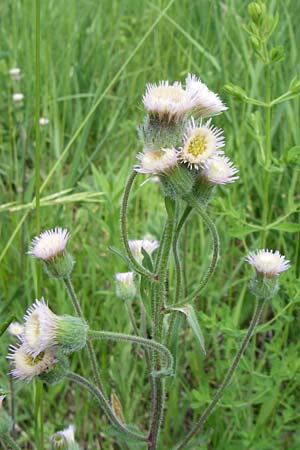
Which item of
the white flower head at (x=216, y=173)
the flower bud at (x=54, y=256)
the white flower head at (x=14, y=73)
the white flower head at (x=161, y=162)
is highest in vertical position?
the white flower head at (x=161, y=162)

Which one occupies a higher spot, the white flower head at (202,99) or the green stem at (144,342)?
the white flower head at (202,99)

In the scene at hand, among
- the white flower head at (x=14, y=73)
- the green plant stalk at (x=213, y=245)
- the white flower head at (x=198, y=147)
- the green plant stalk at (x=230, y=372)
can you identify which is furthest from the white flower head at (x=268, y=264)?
the white flower head at (x=14, y=73)

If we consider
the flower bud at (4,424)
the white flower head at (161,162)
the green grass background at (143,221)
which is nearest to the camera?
the white flower head at (161,162)

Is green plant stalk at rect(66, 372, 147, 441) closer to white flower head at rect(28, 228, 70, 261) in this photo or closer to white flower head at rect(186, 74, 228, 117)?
white flower head at rect(28, 228, 70, 261)

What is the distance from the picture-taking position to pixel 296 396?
1738 mm

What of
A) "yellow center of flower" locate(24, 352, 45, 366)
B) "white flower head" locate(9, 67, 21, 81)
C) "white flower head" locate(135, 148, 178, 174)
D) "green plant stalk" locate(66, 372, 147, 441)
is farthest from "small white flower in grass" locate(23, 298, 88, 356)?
"white flower head" locate(9, 67, 21, 81)

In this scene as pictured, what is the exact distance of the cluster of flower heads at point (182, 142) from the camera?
43.9 inches

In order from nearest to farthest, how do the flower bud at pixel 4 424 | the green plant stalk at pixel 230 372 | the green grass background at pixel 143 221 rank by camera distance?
the flower bud at pixel 4 424
the green plant stalk at pixel 230 372
the green grass background at pixel 143 221

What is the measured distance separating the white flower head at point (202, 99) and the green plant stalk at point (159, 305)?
0.18 metres

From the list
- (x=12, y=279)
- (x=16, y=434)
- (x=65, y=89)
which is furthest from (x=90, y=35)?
(x=16, y=434)

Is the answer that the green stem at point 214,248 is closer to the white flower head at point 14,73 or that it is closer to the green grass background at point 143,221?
the green grass background at point 143,221

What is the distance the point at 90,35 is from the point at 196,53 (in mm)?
608

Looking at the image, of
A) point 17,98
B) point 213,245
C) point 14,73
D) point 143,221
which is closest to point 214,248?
point 213,245

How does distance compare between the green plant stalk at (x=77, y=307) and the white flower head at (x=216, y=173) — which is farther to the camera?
the green plant stalk at (x=77, y=307)
